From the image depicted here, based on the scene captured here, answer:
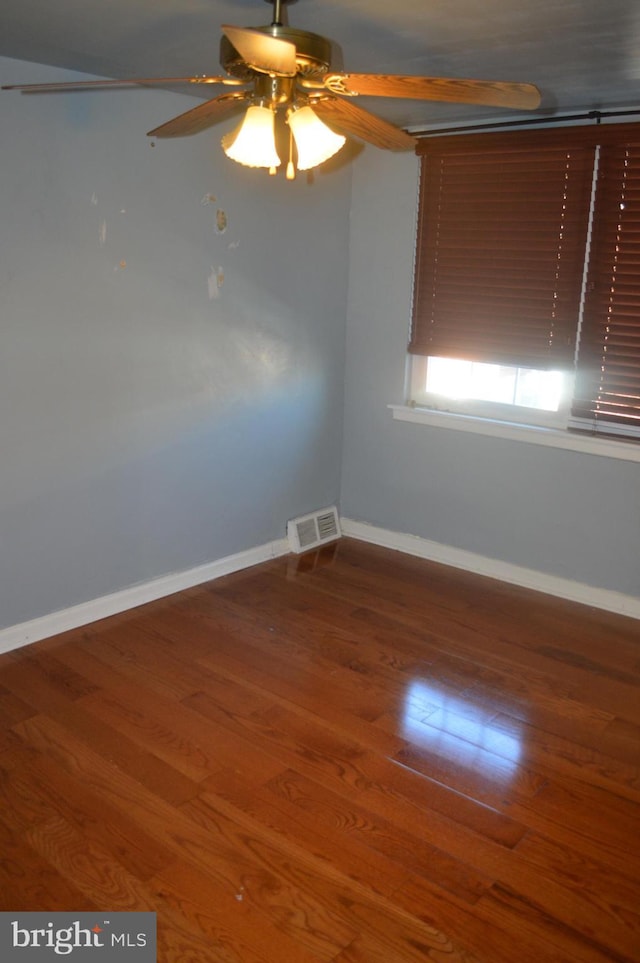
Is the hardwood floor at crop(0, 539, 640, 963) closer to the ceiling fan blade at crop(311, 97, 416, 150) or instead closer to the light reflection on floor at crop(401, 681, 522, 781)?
the light reflection on floor at crop(401, 681, 522, 781)

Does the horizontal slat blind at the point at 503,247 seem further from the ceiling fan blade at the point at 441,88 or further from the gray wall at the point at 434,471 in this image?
the ceiling fan blade at the point at 441,88

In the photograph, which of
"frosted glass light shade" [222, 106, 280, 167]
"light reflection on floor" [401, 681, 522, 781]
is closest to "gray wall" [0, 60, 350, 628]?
"frosted glass light shade" [222, 106, 280, 167]

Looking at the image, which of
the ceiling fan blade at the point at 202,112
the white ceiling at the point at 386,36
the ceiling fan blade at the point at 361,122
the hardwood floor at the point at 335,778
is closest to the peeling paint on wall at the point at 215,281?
the white ceiling at the point at 386,36

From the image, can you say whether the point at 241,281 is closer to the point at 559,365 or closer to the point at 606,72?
the point at 559,365

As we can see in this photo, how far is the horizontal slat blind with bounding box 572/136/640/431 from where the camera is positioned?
329 centimetres

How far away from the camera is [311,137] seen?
2.02 metres

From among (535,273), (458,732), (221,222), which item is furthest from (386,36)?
(458,732)

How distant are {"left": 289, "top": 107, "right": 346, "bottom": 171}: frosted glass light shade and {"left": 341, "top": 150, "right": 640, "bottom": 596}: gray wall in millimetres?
2048

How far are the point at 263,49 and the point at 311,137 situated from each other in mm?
480

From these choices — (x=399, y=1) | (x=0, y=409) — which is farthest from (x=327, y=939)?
(x=399, y=1)

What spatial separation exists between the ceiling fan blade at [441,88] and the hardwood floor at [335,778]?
1.95m

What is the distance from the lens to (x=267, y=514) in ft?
13.7

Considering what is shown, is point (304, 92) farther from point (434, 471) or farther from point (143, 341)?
point (434, 471)

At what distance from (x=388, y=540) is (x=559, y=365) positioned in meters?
1.37
